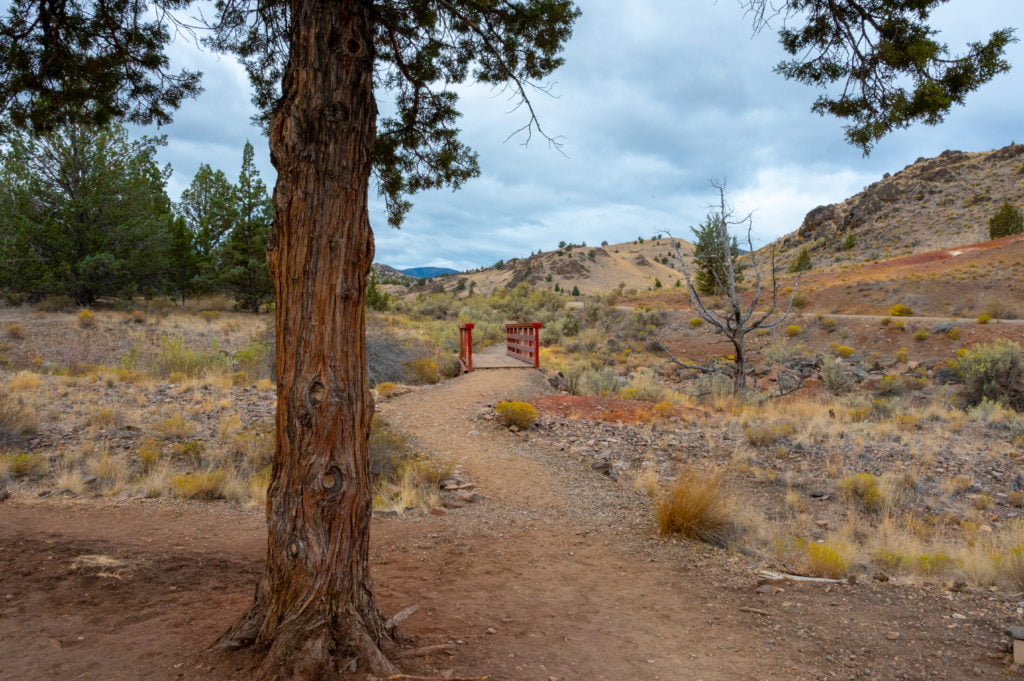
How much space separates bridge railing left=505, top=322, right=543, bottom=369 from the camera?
16248 millimetres

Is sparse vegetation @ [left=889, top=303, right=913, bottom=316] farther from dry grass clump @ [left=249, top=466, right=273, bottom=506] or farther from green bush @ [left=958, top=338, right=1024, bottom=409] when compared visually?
dry grass clump @ [left=249, top=466, right=273, bottom=506]

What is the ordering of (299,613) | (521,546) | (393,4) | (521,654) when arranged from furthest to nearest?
(521,546), (393,4), (521,654), (299,613)

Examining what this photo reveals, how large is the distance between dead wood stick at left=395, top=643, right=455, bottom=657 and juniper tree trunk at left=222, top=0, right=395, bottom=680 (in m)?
0.17

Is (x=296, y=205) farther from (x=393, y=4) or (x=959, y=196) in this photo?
(x=959, y=196)

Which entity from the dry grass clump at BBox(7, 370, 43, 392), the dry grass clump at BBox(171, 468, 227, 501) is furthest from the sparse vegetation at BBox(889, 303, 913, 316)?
the dry grass clump at BBox(7, 370, 43, 392)

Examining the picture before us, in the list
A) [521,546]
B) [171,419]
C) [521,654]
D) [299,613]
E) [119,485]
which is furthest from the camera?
[171,419]

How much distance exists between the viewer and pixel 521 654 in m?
3.22

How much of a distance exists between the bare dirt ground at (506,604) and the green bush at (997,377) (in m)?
13.4

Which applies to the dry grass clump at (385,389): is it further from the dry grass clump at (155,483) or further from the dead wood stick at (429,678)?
the dead wood stick at (429,678)

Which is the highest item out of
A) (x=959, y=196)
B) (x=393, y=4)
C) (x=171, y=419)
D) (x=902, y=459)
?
(x=959, y=196)

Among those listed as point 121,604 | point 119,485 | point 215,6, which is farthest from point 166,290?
point 121,604

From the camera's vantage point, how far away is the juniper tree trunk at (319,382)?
9.15ft

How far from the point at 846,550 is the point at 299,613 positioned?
461 cm

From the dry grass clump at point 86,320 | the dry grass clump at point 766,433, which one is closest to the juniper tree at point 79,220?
the dry grass clump at point 86,320
